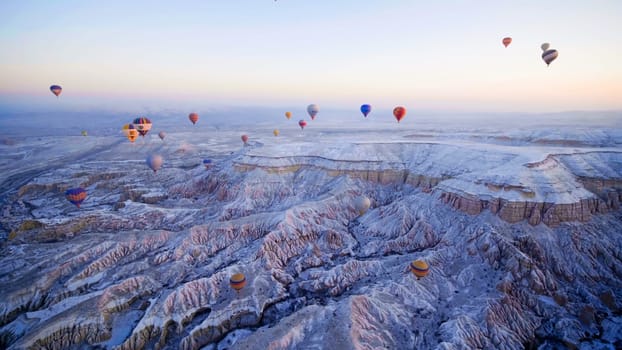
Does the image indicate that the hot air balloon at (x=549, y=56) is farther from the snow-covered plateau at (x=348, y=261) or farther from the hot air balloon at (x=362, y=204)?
the hot air balloon at (x=362, y=204)

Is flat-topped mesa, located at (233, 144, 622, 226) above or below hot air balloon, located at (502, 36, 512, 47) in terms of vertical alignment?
below

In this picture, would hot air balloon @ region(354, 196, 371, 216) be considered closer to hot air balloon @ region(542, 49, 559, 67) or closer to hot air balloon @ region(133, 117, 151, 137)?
hot air balloon @ region(542, 49, 559, 67)

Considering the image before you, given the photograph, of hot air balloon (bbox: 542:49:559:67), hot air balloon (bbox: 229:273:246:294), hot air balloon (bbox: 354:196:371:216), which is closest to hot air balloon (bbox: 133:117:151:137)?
hot air balloon (bbox: 229:273:246:294)

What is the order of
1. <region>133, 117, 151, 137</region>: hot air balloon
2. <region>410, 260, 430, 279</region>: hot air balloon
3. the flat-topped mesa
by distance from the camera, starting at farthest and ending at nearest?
1. <region>133, 117, 151, 137</region>: hot air balloon
2. the flat-topped mesa
3. <region>410, 260, 430, 279</region>: hot air balloon

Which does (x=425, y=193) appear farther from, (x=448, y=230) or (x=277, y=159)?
(x=277, y=159)

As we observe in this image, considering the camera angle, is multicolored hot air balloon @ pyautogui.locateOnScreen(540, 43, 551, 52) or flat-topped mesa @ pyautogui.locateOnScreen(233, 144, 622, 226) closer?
flat-topped mesa @ pyautogui.locateOnScreen(233, 144, 622, 226)

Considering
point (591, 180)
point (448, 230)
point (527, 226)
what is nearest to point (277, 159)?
point (448, 230)
